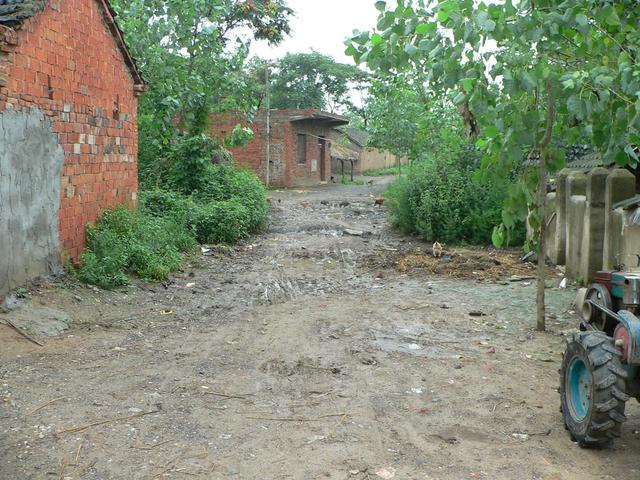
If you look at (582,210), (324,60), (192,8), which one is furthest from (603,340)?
(324,60)

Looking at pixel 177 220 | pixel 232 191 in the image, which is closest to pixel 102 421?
pixel 177 220

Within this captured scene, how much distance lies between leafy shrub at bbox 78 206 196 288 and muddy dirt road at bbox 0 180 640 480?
1.22ft

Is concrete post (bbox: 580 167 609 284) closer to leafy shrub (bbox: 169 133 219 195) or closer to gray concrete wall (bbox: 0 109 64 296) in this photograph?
gray concrete wall (bbox: 0 109 64 296)

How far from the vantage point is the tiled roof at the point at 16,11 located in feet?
28.6

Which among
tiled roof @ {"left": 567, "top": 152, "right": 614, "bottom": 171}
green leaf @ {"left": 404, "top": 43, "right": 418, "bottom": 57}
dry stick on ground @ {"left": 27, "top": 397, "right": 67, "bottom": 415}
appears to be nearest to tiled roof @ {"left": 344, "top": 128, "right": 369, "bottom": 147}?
tiled roof @ {"left": 567, "top": 152, "right": 614, "bottom": 171}

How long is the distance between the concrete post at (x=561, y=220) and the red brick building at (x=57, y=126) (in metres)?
7.72

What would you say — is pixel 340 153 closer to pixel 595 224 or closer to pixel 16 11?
pixel 595 224

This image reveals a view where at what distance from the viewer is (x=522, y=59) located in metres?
6.14

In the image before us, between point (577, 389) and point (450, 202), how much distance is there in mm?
11322

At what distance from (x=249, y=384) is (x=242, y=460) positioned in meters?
1.66

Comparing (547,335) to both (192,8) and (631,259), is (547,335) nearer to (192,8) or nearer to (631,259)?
(631,259)

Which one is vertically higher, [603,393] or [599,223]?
[599,223]

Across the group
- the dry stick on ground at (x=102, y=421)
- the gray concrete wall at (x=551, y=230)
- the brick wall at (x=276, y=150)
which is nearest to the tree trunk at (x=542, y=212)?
the gray concrete wall at (x=551, y=230)

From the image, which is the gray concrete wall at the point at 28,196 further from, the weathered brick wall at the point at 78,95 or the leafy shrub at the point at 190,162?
the leafy shrub at the point at 190,162
